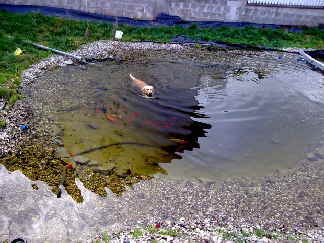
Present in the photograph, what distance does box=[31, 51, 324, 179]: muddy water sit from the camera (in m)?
8.20

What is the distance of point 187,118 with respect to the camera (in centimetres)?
1040

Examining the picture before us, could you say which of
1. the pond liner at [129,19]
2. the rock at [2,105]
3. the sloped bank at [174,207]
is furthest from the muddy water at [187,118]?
the pond liner at [129,19]

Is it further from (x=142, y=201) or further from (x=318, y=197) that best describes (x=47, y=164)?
(x=318, y=197)

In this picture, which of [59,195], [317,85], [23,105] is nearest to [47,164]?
[59,195]

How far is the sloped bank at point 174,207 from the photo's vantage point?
19.4ft

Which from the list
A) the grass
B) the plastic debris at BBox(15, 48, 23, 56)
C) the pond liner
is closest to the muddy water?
the plastic debris at BBox(15, 48, 23, 56)

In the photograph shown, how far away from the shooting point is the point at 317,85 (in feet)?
46.3

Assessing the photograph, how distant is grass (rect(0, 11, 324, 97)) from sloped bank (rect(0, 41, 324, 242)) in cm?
898

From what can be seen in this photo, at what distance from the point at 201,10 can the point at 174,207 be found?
64.0 feet

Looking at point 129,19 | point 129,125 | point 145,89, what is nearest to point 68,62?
point 145,89

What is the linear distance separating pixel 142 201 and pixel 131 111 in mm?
4617

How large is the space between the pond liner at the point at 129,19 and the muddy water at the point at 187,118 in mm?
7819

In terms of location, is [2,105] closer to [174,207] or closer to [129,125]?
[129,125]

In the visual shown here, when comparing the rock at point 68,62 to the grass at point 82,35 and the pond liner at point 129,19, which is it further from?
the pond liner at point 129,19
